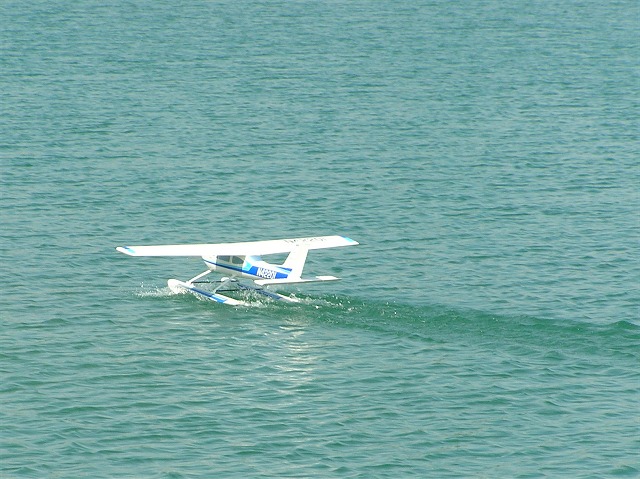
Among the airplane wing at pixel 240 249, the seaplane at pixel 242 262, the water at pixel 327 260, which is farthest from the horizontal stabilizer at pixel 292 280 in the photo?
the airplane wing at pixel 240 249

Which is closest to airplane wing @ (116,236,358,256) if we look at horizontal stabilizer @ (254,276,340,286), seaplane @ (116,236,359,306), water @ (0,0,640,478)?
seaplane @ (116,236,359,306)

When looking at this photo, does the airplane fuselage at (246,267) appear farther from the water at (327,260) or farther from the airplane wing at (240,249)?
the water at (327,260)

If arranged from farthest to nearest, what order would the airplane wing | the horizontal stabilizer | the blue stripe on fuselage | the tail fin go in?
the airplane wing
the blue stripe on fuselage
the tail fin
the horizontal stabilizer

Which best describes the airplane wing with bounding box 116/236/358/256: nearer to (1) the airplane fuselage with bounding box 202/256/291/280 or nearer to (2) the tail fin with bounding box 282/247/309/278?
(1) the airplane fuselage with bounding box 202/256/291/280

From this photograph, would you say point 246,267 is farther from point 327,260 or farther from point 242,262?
point 327,260

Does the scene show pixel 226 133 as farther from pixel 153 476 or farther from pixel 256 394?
pixel 153 476

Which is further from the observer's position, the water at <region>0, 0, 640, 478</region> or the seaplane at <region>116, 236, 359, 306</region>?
the seaplane at <region>116, 236, 359, 306</region>
